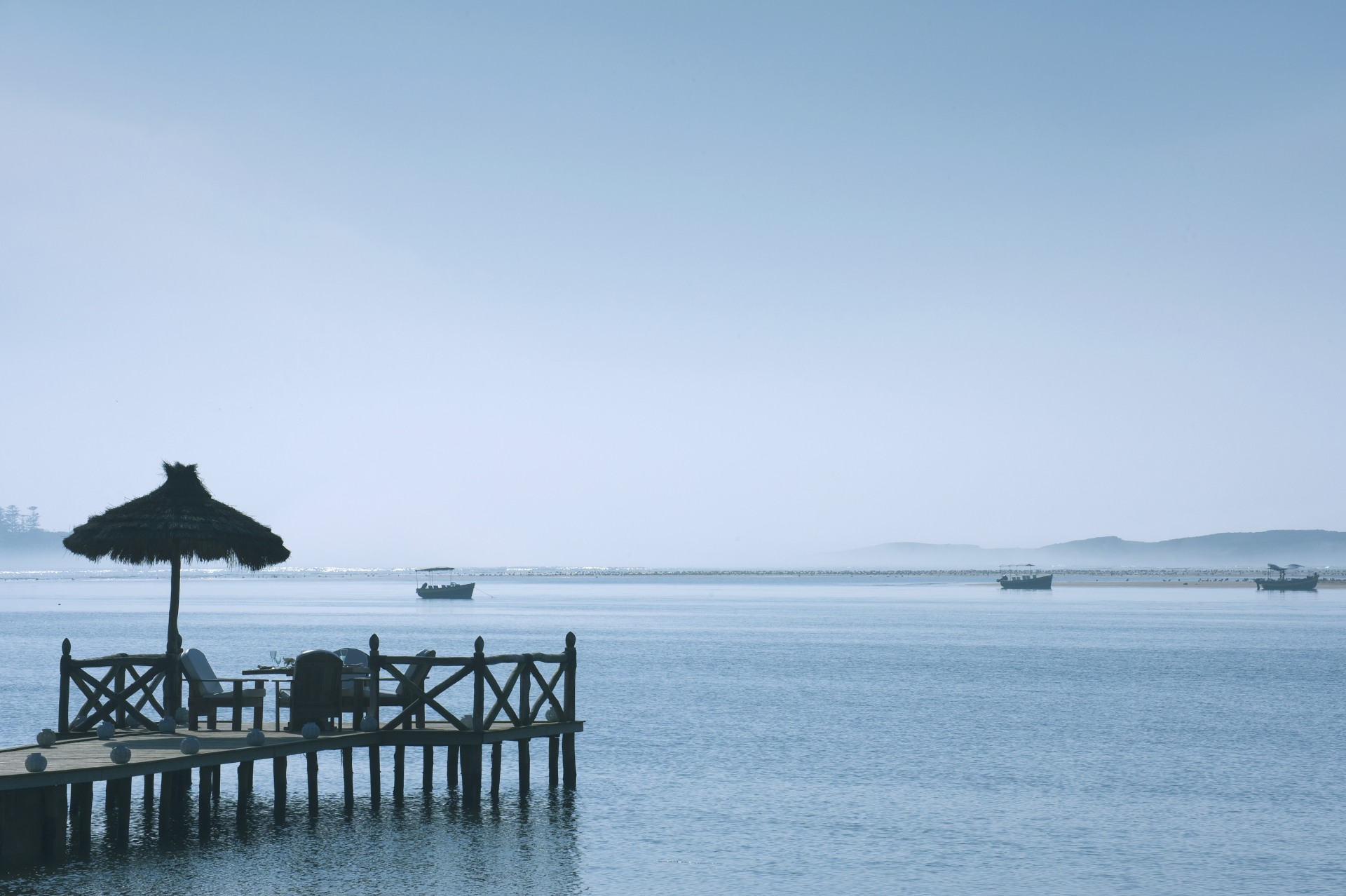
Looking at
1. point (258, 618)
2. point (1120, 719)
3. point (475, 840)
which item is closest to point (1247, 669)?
point (1120, 719)

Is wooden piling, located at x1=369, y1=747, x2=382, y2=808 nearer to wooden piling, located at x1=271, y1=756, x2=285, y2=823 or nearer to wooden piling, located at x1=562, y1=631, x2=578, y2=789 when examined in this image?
wooden piling, located at x1=271, y1=756, x2=285, y2=823

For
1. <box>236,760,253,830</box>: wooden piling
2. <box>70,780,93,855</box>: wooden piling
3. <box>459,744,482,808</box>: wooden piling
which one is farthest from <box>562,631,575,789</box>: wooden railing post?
<box>70,780,93,855</box>: wooden piling

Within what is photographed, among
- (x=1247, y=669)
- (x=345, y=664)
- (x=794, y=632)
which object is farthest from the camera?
(x=794, y=632)

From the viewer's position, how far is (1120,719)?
4294 centimetres

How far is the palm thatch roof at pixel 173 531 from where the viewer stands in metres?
23.6

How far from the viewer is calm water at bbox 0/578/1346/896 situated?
20.6m

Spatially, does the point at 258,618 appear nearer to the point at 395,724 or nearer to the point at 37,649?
the point at 37,649

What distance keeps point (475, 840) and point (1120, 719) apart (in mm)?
27441

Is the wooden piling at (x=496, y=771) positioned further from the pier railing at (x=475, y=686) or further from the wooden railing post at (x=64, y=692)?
the wooden railing post at (x=64, y=692)

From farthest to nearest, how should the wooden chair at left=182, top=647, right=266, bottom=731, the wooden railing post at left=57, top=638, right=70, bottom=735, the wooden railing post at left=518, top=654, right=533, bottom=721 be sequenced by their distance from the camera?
the wooden railing post at left=518, top=654, right=533, bottom=721, the wooden chair at left=182, top=647, right=266, bottom=731, the wooden railing post at left=57, top=638, right=70, bottom=735

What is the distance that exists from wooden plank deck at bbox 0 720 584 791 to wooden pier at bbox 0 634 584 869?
22 millimetres

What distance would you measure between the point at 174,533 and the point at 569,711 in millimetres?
8306

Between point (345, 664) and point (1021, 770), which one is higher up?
point (345, 664)

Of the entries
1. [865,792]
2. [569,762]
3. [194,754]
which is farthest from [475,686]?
[865,792]
